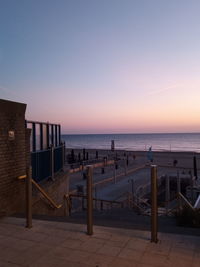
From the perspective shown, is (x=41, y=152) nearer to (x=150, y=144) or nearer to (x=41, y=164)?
(x=41, y=164)

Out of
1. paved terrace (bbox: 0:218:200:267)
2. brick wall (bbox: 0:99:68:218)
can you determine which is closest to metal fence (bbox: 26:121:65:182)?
brick wall (bbox: 0:99:68:218)

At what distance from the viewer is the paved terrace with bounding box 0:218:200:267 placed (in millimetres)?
3768

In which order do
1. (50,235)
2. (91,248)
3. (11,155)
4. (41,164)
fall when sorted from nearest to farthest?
(91,248), (50,235), (11,155), (41,164)

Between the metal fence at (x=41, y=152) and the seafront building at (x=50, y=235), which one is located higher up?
the metal fence at (x=41, y=152)

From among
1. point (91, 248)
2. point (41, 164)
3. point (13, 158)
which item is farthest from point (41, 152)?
point (91, 248)

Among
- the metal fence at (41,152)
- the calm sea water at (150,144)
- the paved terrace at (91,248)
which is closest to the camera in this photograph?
the paved terrace at (91,248)

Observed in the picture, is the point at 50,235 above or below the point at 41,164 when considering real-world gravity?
below

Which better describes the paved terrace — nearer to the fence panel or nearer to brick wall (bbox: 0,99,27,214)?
brick wall (bbox: 0,99,27,214)

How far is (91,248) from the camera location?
13.8ft

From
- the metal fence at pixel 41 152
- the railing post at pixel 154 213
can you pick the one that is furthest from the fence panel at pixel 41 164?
the railing post at pixel 154 213

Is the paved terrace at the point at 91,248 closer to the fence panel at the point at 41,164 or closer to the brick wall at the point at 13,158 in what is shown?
the brick wall at the point at 13,158

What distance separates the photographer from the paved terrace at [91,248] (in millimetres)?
3768

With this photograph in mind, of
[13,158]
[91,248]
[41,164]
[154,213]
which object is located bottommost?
[91,248]

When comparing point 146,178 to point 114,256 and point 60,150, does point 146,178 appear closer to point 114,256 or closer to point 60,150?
point 60,150
